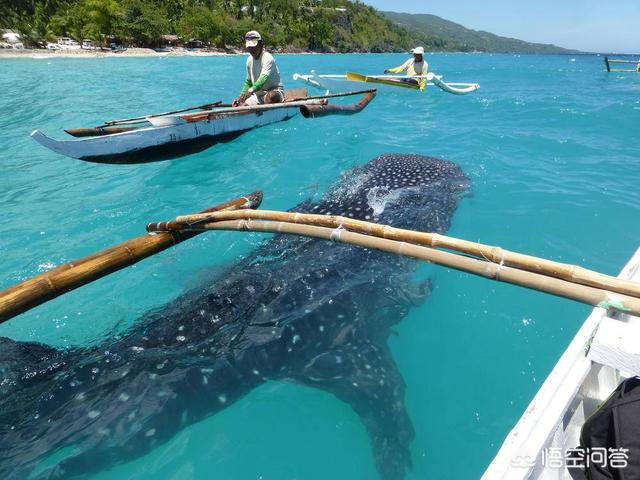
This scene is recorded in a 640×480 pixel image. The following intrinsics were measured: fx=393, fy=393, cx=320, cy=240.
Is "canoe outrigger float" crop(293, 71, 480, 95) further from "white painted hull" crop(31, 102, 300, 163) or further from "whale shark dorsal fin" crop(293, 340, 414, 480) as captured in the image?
"whale shark dorsal fin" crop(293, 340, 414, 480)

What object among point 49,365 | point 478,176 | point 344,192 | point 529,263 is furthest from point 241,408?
point 478,176

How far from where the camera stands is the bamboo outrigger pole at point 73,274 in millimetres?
2625

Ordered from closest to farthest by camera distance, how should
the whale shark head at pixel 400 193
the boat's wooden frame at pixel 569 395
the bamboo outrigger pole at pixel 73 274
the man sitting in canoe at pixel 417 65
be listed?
1. the boat's wooden frame at pixel 569 395
2. the bamboo outrigger pole at pixel 73 274
3. the whale shark head at pixel 400 193
4. the man sitting in canoe at pixel 417 65

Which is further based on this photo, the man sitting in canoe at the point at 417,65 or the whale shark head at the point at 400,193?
the man sitting in canoe at the point at 417,65

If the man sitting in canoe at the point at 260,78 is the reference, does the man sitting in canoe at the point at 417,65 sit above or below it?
above

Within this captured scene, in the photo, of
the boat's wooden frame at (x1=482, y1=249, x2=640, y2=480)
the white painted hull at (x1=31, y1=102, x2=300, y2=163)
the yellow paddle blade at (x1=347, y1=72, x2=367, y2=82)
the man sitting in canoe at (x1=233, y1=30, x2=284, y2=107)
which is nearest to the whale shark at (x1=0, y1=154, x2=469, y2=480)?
the boat's wooden frame at (x1=482, y1=249, x2=640, y2=480)

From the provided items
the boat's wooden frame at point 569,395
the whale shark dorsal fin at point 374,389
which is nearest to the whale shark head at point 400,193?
the whale shark dorsal fin at point 374,389

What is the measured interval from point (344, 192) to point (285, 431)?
4121 mm

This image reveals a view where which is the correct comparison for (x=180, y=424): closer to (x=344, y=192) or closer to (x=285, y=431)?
(x=285, y=431)

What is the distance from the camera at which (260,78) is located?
31.8ft

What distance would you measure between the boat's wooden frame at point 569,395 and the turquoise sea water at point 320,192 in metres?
1.14

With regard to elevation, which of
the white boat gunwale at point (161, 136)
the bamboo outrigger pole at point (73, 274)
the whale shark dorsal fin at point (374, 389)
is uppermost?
the white boat gunwale at point (161, 136)

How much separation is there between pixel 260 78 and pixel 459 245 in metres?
8.58

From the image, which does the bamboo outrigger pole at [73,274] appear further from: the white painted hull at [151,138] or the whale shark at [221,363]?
the white painted hull at [151,138]
